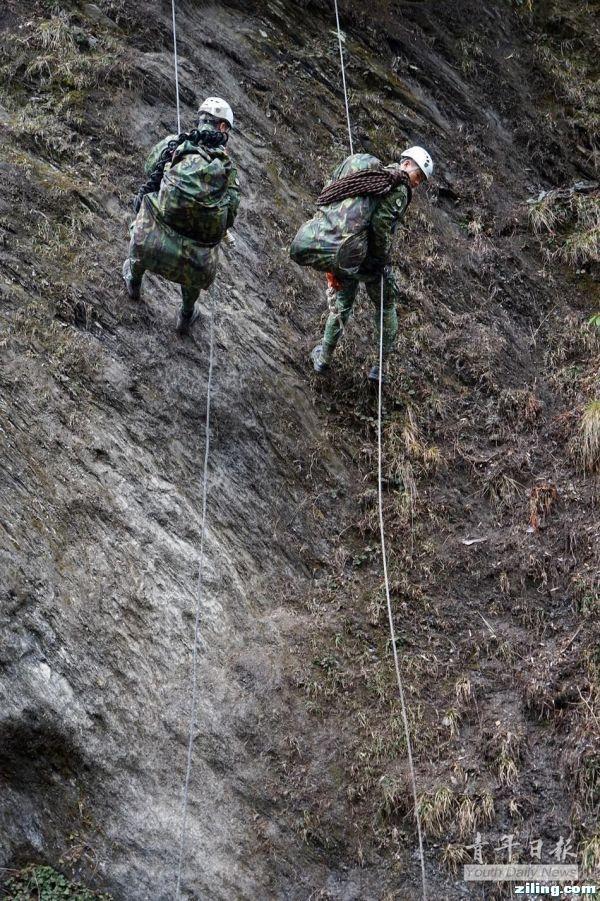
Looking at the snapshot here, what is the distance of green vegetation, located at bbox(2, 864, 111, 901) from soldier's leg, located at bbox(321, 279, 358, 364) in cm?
560

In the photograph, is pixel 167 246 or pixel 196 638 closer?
pixel 196 638

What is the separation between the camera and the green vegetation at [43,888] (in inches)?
283

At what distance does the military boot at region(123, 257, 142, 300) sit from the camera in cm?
952

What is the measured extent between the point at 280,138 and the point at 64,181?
3.25 meters

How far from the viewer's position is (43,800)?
7.40 meters

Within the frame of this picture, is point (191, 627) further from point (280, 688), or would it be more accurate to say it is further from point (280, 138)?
point (280, 138)

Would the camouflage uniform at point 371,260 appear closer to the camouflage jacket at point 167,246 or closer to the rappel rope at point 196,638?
the camouflage jacket at point 167,246

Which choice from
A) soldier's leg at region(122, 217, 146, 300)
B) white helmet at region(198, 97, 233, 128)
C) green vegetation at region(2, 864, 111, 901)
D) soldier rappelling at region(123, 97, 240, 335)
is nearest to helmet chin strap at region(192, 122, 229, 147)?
soldier rappelling at region(123, 97, 240, 335)

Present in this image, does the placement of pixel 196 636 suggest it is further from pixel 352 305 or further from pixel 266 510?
pixel 352 305

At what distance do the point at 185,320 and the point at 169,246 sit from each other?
107cm

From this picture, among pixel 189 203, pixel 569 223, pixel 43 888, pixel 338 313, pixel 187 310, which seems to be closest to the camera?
pixel 43 888

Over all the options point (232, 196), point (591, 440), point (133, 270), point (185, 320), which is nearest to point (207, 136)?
point (232, 196)

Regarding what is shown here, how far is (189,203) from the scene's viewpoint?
27.5ft

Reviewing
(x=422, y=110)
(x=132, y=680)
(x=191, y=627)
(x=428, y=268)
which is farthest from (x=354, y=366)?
(x=422, y=110)
